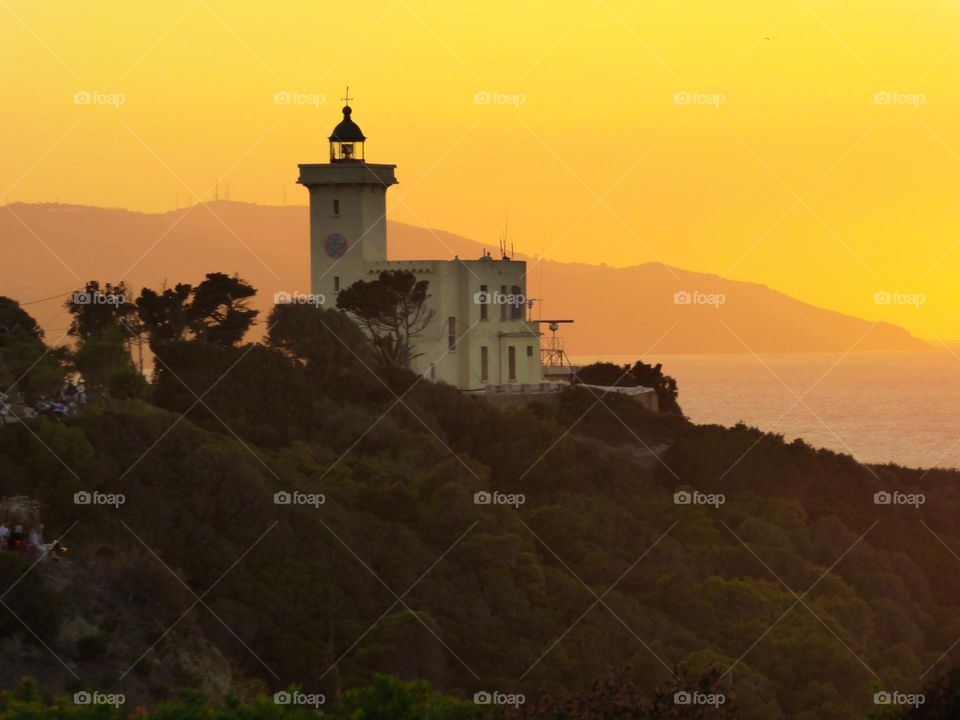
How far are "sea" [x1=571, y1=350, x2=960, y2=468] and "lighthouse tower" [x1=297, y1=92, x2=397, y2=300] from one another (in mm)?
48118

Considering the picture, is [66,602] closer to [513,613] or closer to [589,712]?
[589,712]

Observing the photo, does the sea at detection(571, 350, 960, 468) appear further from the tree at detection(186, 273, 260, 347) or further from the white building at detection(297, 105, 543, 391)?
the tree at detection(186, 273, 260, 347)

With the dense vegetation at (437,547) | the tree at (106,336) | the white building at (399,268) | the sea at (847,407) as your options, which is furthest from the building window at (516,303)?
the sea at (847,407)

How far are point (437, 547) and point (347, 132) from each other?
19.0 metres

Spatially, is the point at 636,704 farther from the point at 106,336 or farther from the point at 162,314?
the point at 162,314

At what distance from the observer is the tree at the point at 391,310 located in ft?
173

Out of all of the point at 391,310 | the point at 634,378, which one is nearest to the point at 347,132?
the point at 391,310

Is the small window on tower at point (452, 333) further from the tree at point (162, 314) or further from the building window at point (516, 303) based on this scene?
the tree at point (162, 314)

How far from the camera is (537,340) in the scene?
187 ft

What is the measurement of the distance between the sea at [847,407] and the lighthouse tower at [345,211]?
48.1m

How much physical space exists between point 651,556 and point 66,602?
20194 mm

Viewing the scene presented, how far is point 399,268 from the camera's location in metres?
54.4

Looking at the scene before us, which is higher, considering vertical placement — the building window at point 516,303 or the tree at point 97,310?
the building window at point 516,303

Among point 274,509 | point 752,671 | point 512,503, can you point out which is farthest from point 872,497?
point 274,509
